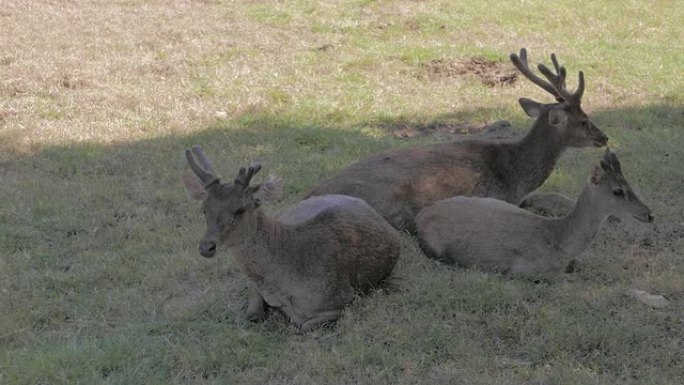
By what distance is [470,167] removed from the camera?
784 cm

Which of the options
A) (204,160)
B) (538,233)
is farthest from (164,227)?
(538,233)

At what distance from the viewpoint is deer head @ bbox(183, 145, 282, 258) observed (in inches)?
211

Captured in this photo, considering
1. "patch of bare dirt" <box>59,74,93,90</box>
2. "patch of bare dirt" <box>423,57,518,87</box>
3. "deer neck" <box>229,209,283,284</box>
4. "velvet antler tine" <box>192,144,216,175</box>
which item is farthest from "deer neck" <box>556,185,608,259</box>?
"patch of bare dirt" <box>59,74,93,90</box>

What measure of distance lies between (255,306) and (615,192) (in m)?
2.72

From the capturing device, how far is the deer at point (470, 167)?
730cm

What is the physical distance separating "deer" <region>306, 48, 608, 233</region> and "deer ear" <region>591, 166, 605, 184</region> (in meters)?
1.41

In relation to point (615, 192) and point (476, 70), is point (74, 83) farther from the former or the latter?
point (615, 192)

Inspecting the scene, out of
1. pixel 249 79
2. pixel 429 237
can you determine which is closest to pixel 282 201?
pixel 429 237

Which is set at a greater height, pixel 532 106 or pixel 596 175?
pixel 596 175

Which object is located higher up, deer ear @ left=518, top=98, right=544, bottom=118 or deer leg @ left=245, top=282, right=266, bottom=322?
deer ear @ left=518, top=98, right=544, bottom=118

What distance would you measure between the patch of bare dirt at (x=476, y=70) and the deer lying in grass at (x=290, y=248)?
266 inches

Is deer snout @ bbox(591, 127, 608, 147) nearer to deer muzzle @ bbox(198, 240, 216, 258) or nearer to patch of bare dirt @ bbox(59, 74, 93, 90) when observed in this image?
deer muzzle @ bbox(198, 240, 216, 258)

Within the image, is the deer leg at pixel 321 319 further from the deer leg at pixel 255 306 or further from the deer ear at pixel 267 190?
the deer ear at pixel 267 190

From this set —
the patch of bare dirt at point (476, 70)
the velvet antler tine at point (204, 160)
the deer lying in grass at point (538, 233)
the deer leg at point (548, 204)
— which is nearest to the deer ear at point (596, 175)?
the deer lying in grass at point (538, 233)
